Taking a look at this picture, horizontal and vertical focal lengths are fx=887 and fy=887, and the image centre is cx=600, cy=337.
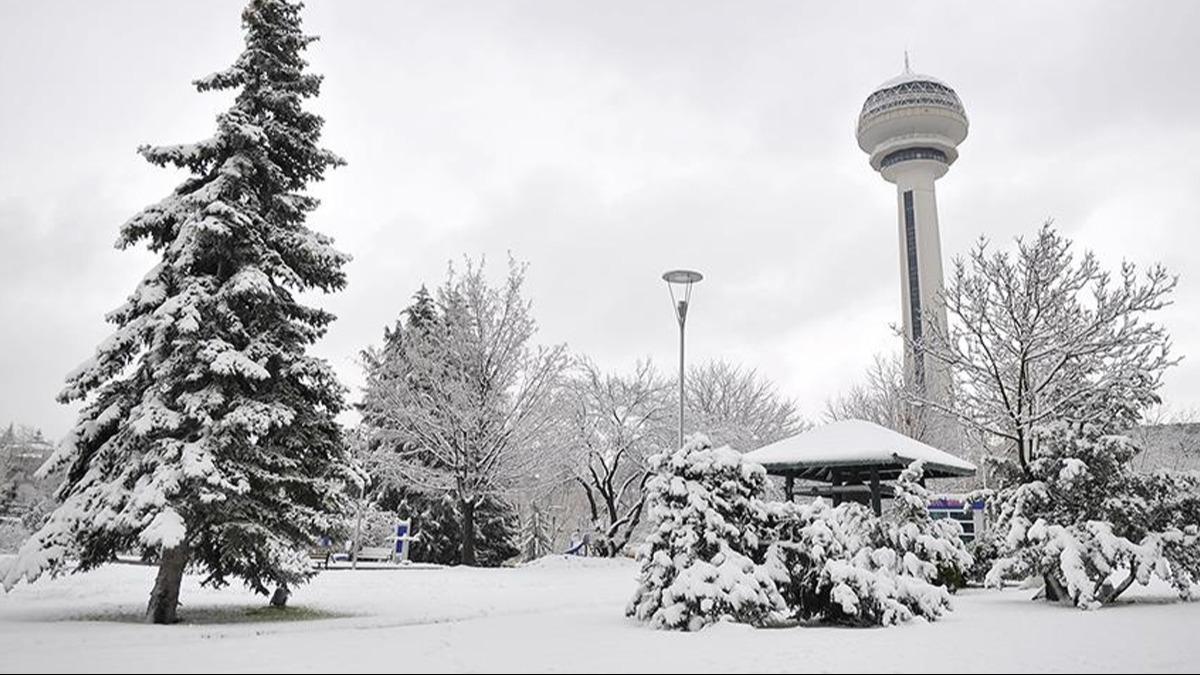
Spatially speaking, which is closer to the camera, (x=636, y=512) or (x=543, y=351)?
(x=543, y=351)

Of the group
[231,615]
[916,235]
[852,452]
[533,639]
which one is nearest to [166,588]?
[231,615]

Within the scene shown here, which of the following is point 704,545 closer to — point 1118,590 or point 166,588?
point 166,588

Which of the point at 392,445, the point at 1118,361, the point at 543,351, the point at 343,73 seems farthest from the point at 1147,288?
the point at 392,445

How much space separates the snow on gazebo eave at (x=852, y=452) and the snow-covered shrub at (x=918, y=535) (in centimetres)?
277

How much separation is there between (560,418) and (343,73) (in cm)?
1278

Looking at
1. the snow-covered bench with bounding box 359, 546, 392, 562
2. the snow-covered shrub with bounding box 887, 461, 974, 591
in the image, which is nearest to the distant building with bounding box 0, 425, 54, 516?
the snow-covered bench with bounding box 359, 546, 392, 562

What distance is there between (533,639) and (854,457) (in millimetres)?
8418

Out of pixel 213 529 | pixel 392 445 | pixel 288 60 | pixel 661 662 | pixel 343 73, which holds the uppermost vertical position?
pixel 343 73

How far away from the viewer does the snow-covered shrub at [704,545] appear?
10.3 m

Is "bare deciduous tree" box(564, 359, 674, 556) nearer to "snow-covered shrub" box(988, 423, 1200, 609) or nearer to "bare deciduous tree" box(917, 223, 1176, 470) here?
"bare deciduous tree" box(917, 223, 1176, 470)

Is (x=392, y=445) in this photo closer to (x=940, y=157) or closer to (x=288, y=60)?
(x=288, y=60)

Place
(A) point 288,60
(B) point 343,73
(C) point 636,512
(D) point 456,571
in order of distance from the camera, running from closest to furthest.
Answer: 1. (A) point 288,60
2. (B) point 343,73
3. (D) point 456,571
4. (C) point 636,512

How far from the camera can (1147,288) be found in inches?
755

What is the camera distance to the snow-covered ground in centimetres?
712
